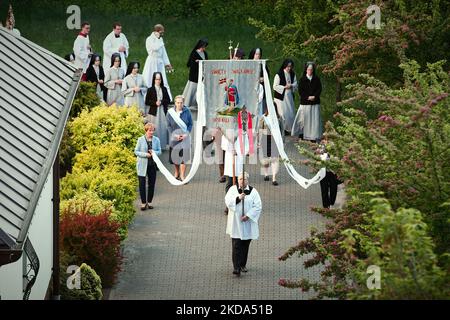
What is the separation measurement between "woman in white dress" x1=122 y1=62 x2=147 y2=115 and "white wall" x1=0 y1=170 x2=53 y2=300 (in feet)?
32.2

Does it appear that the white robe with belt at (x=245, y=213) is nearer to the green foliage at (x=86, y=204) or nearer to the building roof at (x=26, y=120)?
the green foliage at (x=86, y=204)

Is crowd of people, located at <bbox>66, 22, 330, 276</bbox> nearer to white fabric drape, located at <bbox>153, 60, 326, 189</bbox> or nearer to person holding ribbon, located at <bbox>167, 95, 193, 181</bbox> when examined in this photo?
person holding ribbon, located at <bbox>167, 95, 193, 181</bbox>

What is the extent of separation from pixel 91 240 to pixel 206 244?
330 centimetres

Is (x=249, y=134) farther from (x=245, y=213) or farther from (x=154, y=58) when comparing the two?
(x=154, y=58)

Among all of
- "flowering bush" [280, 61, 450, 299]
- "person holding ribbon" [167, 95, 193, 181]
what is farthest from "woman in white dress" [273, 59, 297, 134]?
"flowering bush" [280, 61, 450, 299]

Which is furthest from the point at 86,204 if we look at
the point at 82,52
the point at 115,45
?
the point at 115,45

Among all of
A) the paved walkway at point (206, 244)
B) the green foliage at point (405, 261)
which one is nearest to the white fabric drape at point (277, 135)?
the paved walkway at point (206, 244)

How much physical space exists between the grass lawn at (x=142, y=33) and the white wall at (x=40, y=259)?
15541 millimetres

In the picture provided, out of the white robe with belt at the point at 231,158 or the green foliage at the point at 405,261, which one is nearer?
the green foliage at the point at 405,261

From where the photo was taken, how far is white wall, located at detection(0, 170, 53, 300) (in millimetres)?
18844

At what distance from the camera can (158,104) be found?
1233 inches

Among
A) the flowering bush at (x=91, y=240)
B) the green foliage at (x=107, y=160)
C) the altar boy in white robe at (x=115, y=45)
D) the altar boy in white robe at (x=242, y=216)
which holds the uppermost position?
the altar boy in white robe at (x=115, y=45)

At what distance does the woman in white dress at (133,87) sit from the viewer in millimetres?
32438
